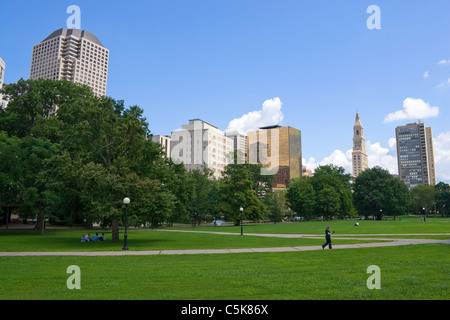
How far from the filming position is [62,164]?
1105 inches

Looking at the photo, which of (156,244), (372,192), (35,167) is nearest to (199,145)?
(372,192)

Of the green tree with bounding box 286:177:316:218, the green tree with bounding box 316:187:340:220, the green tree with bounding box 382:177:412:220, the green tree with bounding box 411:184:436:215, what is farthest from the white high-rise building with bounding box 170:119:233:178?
the green tree with bounding box 411:184:436:215

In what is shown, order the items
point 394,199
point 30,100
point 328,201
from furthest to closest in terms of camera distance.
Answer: point 394,199 → point 328,201 → point 30,100

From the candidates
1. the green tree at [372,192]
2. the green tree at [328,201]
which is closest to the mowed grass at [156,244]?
→ the green tree at [328,201]

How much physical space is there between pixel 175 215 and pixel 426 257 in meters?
22.8

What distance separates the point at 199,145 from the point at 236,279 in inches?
6017

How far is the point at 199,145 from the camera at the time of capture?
163 metres

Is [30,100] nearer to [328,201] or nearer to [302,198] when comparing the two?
[302,198]

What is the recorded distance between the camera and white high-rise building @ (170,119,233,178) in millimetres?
162500

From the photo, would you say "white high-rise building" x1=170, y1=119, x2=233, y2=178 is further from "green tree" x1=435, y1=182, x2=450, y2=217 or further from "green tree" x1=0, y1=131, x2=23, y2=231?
"green tree" x1=0, y1=131, x2=23, y2=231

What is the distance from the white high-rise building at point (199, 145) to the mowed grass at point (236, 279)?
14155cm

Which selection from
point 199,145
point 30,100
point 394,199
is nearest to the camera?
point 30,100
